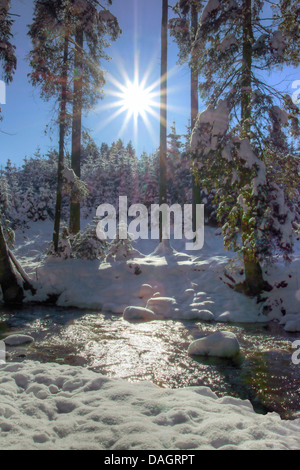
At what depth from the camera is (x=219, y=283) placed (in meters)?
9.86

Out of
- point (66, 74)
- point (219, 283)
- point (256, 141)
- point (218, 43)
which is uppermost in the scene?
point (66, 74)

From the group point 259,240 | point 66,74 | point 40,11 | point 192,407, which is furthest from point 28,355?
point 40,11

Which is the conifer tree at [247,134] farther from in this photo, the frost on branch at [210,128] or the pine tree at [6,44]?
the pine tree at [6,44]

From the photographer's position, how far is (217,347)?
590cm

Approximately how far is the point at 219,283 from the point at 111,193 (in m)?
27.3

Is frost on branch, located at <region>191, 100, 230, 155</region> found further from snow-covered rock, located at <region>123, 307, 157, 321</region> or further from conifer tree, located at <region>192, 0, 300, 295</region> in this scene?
snow-covered rock, located at <region>123, 307, 157, 321</region>

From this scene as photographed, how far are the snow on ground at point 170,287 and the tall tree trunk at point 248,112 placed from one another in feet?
1.24

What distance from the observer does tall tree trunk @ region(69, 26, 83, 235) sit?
12.1m

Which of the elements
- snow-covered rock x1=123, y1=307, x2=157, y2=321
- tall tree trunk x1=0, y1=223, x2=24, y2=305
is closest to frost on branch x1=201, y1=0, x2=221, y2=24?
snow-covered rock x1=123, y1=307, x2=157, y2=321

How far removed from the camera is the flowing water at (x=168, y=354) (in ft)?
15.3

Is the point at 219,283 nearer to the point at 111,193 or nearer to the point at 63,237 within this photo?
the point at 63,237

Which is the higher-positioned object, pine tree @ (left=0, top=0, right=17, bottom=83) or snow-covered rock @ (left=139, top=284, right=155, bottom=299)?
pine tree @ (left=0, top=0, right=17, bottom=83)

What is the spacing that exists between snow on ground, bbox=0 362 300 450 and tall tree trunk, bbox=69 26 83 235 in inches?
355

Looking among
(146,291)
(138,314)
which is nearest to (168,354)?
(138,314)
